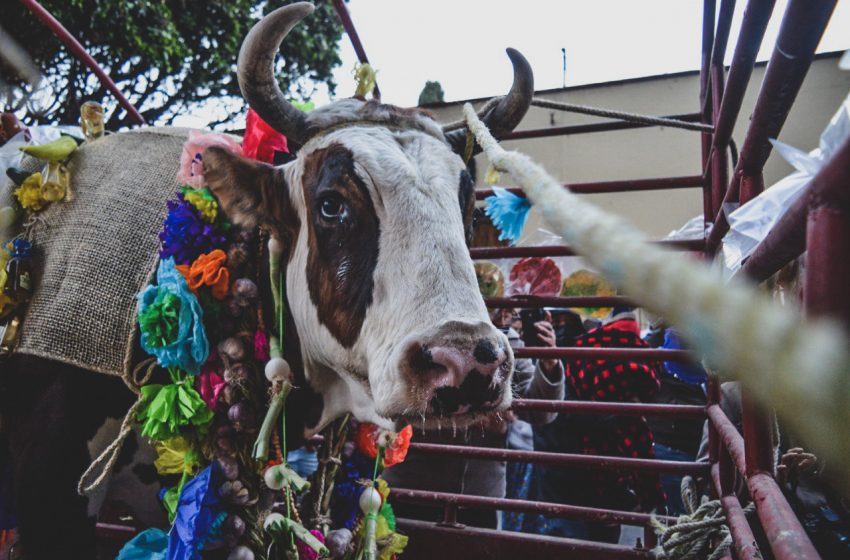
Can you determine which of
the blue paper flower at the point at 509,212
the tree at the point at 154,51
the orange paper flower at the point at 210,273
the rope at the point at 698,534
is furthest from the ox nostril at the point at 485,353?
the tree at the point at 154,51

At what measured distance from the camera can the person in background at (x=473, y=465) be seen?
2746 mm

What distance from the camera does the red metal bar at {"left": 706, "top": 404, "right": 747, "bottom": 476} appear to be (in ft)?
4.19

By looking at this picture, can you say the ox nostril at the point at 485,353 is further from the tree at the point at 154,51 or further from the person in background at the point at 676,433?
the tree at the point at 154,51

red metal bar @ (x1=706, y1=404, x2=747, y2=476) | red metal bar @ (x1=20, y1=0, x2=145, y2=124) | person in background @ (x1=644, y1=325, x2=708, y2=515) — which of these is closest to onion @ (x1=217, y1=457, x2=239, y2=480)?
red metal bar @ (x1=706, y1=404, x2=747, y2=476)

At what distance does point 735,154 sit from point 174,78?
8.57m

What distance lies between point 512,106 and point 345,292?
0.97 metres

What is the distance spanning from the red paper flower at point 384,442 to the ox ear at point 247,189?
84 centimetres

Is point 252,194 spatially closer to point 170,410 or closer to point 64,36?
Answer: point 170,410

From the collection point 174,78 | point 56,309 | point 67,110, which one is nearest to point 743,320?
point 56,309

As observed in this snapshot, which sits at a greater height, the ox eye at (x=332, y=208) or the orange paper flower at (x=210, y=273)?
the ox eye at (x=332, y=208)

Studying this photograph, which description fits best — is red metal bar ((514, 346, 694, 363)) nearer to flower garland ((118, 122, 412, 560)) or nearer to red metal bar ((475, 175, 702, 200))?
red metal bar ((475, 175, 702, 200))

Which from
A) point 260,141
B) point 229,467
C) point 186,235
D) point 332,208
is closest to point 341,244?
point 332,208

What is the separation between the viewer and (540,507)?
2.31m

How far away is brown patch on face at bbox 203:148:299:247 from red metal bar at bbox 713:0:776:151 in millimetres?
1335
